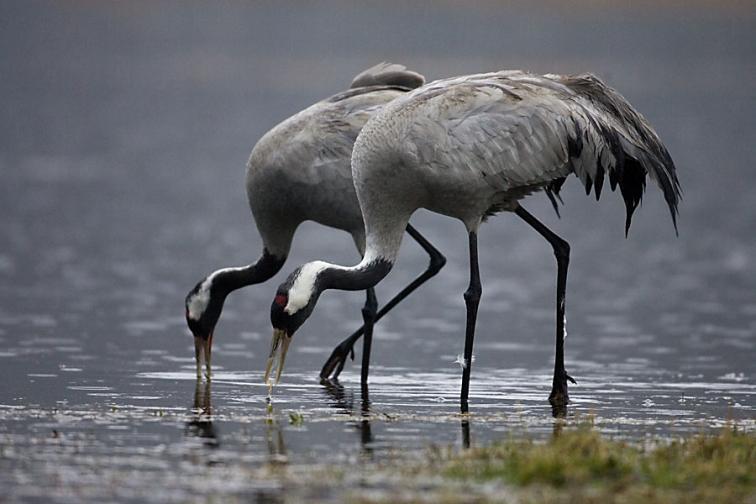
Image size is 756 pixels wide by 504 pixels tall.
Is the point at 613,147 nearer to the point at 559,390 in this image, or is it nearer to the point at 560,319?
the point at 560,319

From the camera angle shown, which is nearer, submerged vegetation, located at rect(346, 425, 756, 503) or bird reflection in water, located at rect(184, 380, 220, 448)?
submerged vegetation, located at rect(346, 425, 756, 503)

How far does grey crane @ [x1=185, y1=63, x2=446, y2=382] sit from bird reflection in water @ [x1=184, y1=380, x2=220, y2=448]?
3.72ft

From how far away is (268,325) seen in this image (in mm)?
16281

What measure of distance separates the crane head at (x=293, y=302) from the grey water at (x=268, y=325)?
448 mm

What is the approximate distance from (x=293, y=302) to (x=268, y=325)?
5837mm

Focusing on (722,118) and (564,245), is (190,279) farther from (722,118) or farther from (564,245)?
(722,118)

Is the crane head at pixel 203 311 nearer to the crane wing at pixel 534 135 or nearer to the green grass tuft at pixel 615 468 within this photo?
the crane wing at pixel 534 135

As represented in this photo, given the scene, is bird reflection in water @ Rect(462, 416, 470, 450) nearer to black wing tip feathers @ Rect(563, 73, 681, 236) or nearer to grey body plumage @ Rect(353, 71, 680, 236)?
grey body plumage @ Rect(353, 71, 680, 236)

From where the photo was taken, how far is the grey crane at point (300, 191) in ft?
40.5

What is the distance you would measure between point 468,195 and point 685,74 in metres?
82.4

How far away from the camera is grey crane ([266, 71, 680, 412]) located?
1092cm

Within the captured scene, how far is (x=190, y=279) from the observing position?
20.5 metres

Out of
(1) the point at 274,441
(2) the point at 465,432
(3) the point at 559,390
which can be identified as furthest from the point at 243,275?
(1) the point at 274,441

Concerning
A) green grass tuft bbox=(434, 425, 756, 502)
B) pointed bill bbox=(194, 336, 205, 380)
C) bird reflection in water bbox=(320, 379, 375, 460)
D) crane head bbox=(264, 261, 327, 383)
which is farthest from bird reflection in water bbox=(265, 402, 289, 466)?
pointed bill bbox=(194, 336, 205, 380)
